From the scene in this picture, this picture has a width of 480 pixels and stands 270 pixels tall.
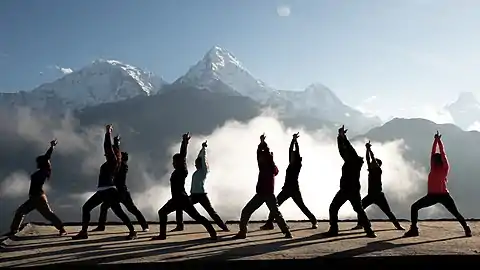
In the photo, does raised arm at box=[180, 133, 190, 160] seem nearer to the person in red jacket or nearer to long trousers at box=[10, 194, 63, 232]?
→ long trousers at box=[10, 194, 63, 232]

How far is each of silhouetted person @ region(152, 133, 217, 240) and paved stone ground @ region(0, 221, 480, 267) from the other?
1.23 ft

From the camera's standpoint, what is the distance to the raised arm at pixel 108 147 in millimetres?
12742

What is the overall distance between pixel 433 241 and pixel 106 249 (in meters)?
6.66

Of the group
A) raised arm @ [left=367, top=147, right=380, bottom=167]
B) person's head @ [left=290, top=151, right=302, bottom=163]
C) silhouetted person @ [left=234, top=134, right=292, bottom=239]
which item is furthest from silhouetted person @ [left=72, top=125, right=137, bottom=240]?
raised arm @ [left=367, top=147, right=380, bottom=167]

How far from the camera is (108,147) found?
13.0 meters

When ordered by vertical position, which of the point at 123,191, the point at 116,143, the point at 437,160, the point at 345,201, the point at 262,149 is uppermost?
the point at 116,143

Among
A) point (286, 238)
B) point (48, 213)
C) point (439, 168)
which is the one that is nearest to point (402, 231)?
point (439, 168)

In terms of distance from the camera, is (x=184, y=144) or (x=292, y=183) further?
(x=292, y=183)

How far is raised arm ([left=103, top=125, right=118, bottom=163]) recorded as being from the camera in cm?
1274

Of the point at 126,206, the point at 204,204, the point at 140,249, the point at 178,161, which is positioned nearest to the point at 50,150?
Answer: the point at 126,206

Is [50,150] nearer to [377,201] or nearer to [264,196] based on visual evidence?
[264,196]

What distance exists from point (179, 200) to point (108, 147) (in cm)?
195

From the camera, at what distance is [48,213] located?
46.0ft

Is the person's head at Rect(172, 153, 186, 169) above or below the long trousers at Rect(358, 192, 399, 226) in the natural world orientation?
above
